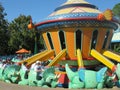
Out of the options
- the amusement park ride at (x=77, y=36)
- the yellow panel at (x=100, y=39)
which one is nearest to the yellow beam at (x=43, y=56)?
the amusement park ride at (x=77, y=36)

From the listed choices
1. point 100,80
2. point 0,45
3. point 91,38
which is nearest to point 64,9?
point 91,38

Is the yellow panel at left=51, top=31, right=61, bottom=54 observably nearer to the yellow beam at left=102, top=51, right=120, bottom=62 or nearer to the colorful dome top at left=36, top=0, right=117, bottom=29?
the colorful dome top at left=36, top=0, right=117, bottom=29

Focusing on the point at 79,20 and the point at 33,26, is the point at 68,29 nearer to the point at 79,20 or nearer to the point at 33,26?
the point at 79,20

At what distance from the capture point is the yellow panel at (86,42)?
548 inches

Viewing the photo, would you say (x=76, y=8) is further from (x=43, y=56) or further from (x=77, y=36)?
(x=43, y=56)

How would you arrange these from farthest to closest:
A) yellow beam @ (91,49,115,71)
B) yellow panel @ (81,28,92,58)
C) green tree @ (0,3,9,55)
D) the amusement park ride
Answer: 1. green tree @ (0,3,9,55)
2. yellow panel @ (81,28,92,58)
3. the amusement park ride
4. yellow beam @ (91,49,115,71)

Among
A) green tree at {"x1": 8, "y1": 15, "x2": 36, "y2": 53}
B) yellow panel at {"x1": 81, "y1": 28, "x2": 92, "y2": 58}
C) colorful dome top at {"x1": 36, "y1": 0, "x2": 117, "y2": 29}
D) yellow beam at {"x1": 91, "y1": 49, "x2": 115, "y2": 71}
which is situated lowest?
yellow beam at {"x1": 91, "y1": 49, "x2": 115, "y2": 71}

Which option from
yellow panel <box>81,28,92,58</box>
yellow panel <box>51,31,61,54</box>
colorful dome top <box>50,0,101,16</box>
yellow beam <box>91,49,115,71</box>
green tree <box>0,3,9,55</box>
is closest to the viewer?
yellow beam <box>91,49,115,71</box>

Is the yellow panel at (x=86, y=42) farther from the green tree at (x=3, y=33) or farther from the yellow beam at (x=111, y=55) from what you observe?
the green tree at (x=3, y=33)

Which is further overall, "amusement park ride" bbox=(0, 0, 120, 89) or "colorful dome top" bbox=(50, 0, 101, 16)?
"colorful dome top" bbox=(50, 0, 101, 16)

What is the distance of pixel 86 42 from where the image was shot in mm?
14039

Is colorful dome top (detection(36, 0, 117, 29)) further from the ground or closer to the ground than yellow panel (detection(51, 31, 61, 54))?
further from the ground

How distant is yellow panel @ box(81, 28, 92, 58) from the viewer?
13.9m

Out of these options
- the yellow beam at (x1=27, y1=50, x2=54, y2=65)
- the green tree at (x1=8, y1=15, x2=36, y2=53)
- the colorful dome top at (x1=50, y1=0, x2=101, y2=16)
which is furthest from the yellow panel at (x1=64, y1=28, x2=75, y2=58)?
the green tree at (x1=8, y1=15, x2=36, y2=53)
